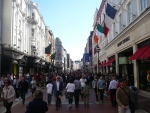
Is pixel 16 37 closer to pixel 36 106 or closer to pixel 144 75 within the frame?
pixel 144 75

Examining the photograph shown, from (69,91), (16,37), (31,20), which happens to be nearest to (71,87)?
(69,91)

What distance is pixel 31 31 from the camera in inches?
1762

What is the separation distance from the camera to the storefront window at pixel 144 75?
688 inches

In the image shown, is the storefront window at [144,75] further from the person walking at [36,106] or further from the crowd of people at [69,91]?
the person walking at [36,106]

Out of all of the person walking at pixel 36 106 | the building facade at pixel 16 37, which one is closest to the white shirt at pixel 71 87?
the person walking at pixel 36 106

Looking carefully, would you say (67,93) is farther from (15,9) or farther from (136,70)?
(15,9)

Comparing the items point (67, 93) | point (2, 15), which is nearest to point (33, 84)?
point (67, 93)

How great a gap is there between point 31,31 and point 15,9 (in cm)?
1242

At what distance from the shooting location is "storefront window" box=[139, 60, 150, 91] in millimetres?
17469

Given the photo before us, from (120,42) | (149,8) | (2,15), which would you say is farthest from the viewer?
(2,15)

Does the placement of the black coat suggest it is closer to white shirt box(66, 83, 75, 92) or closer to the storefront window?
white shirt box(66, 83, 75, 92)

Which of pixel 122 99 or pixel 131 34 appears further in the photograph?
pixel 131 34

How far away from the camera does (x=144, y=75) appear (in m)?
18.5

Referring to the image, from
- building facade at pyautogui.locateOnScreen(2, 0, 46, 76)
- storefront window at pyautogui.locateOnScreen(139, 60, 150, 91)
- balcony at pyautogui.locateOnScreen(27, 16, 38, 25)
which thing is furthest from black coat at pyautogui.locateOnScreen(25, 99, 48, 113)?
balcony at pyautogui.locateOnScreen(27, 16, 38, 25)
